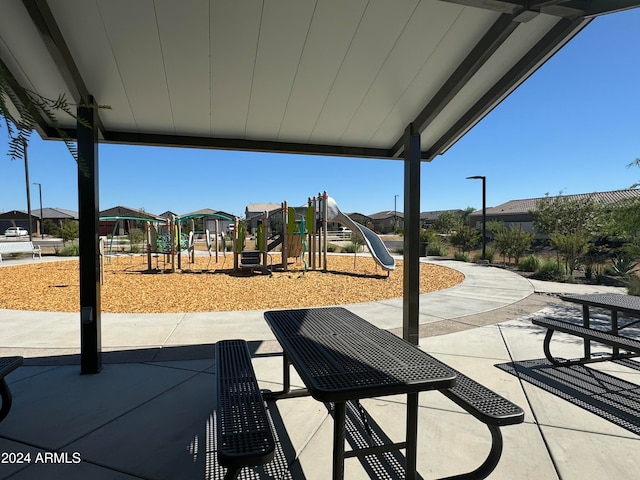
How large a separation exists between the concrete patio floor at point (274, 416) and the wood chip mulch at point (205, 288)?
7.47 ft

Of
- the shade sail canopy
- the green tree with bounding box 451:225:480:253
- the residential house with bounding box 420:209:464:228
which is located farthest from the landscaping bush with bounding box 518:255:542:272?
the residential house with bounding box 420:209:464:228

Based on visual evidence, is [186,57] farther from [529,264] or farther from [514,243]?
[514,243]

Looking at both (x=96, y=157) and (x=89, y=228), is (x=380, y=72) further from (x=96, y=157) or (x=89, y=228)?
(x=89, y=228)

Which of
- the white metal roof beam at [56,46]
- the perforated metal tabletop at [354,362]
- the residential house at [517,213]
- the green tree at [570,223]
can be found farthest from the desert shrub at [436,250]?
the residential house at [517,213]

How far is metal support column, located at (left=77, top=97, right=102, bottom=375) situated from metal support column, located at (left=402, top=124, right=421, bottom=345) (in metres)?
3.25

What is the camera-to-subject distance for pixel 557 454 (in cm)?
240

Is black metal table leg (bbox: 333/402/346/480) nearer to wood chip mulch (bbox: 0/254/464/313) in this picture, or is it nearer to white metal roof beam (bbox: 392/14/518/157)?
white metal roof beam (bbox: 392/14/518/157)

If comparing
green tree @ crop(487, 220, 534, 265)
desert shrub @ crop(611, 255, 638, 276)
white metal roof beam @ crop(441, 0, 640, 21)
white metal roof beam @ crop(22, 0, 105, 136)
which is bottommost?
desert shrub @ crop(611, 255, 638, 276)

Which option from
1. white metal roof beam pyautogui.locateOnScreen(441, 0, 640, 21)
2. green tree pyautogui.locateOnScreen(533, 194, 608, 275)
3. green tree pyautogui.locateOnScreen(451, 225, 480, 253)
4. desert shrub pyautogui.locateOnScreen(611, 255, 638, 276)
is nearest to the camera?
white metal roof beam pyautogui.locateOnScreen(441, 0, 640, 21)

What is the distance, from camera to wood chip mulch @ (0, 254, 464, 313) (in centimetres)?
734

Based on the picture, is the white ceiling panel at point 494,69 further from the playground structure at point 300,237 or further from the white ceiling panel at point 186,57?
the playground structure at point 300,237

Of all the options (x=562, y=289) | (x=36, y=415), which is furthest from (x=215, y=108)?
(x=562, y=289)

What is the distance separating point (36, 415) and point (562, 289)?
1025 cm

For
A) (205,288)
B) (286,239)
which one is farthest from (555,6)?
(286,239)
